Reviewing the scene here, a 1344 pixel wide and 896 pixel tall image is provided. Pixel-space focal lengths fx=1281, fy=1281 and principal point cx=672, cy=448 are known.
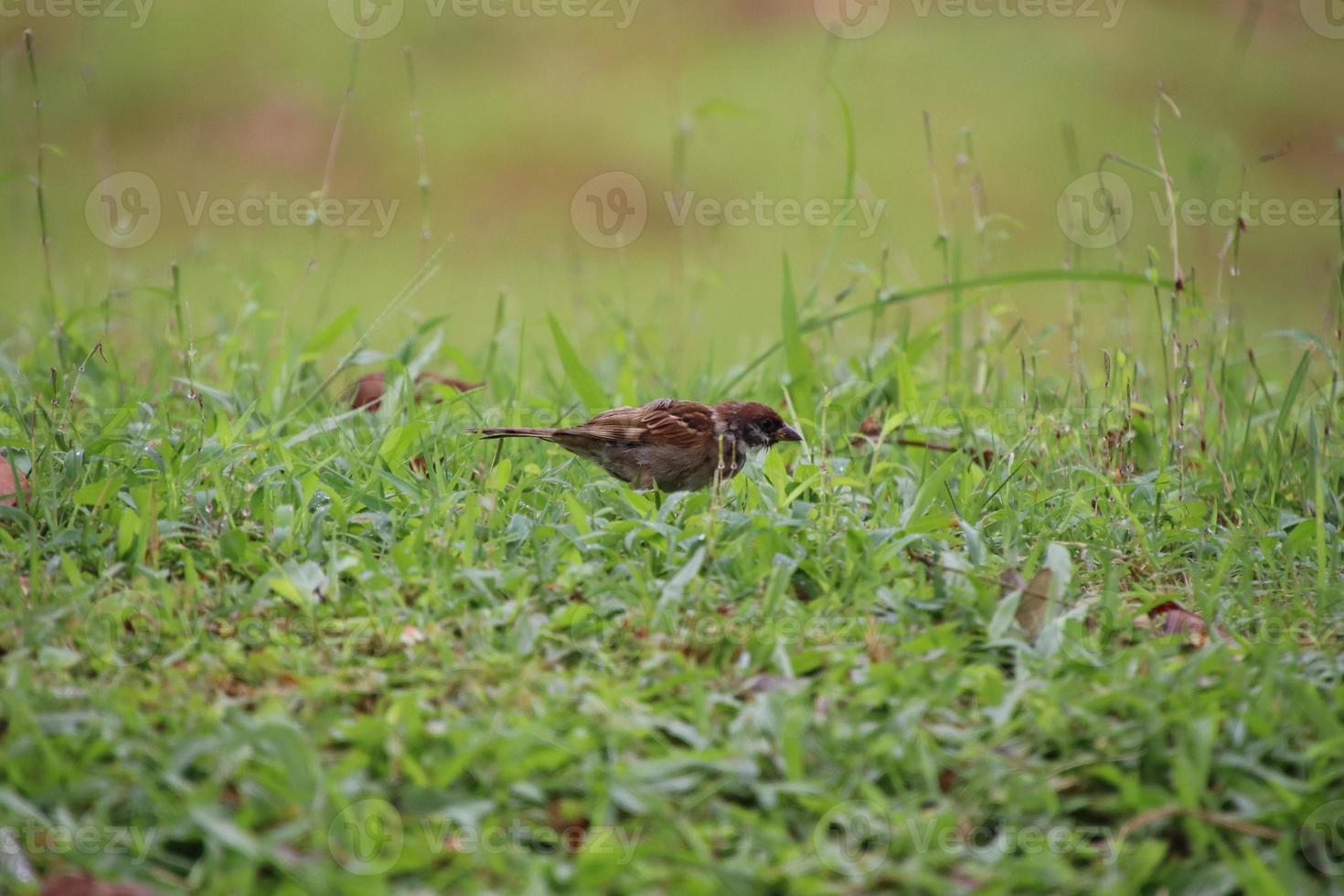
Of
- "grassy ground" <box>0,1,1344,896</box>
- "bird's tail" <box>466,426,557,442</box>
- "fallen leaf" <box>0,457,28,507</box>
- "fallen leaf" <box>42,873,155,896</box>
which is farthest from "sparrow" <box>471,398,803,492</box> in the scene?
"fallen leaf" <box>42,873,155,896</box>

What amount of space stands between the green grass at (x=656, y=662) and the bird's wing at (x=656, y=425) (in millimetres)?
225

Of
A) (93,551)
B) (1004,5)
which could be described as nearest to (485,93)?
(1004,5)

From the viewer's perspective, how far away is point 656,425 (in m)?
4.43

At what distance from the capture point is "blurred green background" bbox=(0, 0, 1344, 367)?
9.89 m

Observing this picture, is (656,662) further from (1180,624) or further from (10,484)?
(10,484)

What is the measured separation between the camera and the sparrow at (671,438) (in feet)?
14.4

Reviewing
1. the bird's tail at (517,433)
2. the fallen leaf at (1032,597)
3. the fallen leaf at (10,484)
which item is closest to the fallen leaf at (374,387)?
the bird's tail at (517,433)

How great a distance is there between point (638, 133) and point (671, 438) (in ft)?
25.5

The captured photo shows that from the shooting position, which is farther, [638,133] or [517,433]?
[638,133]

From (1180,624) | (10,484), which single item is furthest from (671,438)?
(10,484)

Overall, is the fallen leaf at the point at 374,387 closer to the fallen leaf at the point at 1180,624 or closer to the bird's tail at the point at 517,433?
the bird's tail at the point at 517,433

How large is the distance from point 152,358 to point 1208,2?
12.9 metres

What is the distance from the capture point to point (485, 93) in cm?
1217

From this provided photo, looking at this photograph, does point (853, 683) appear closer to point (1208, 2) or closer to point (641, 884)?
point (641, 884)
